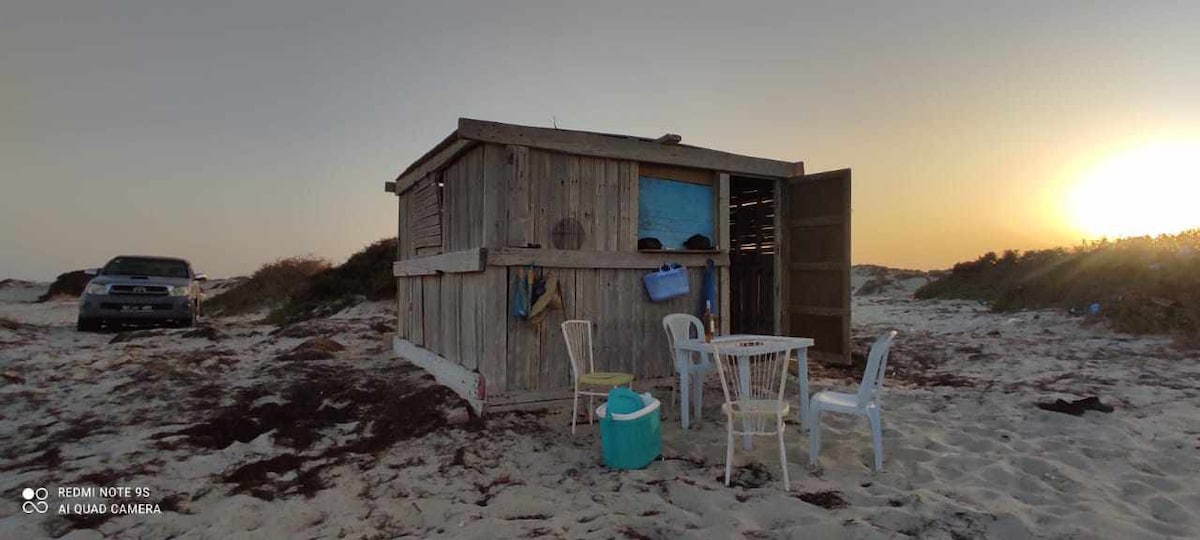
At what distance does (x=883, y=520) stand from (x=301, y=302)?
19.6 m

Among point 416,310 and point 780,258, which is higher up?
point 780,258

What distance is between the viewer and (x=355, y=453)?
4.82 meters

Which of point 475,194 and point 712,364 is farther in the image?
point 475,194

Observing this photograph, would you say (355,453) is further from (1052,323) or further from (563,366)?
(1052,323)

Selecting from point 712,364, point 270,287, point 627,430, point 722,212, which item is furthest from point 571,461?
point 270,287

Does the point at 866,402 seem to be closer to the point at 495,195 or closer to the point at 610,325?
the point at 610,325

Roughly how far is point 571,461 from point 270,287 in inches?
871

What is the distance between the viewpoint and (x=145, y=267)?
12039 mm

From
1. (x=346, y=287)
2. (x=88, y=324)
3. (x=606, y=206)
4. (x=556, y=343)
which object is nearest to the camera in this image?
(x=556, y=343)

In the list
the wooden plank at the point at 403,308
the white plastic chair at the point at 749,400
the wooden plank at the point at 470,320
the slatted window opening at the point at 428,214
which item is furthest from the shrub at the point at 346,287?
the white plastic chair at the point at 749,400

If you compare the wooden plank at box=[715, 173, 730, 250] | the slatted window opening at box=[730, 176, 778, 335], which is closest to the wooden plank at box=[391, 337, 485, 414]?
the wooden plank at box=[715, 173, 730, 250]

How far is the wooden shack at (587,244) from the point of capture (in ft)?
19.2

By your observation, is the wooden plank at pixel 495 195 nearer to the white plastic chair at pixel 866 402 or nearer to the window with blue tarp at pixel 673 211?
the window with blue tarp at pixel 673 211

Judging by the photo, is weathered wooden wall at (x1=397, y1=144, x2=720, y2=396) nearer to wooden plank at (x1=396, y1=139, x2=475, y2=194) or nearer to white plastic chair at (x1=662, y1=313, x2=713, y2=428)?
wooden plank at (x1=396, y1=139, x2=475, y2=194)
